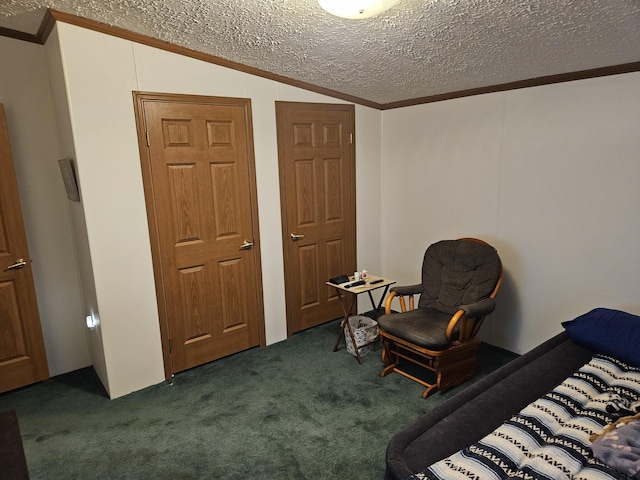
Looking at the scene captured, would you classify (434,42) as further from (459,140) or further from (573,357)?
(573,357)

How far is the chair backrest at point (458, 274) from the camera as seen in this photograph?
9.77 feet

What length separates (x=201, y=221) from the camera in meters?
3.08

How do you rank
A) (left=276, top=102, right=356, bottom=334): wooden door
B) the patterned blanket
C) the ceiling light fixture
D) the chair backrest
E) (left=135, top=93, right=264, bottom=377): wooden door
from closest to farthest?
1. the patterned blanket
2. the ceiling light fixture
3. (left=135, top=93, right=264, bottom=377): wooden door
4. the chair backrest
5. (left=276, top=102, right=356, bottom=334): wooden door

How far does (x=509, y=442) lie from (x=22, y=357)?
3214 millimetres

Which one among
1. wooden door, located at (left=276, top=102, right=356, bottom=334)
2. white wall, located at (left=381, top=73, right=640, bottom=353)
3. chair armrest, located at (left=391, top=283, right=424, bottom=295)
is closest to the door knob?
wooden door, located at (left=276, top=102, right=356, bottom=334)

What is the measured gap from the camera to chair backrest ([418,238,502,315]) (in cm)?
298

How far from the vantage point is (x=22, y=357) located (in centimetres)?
297

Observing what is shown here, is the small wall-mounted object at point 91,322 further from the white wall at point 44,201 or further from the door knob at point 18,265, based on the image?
the door knob at point 18,265

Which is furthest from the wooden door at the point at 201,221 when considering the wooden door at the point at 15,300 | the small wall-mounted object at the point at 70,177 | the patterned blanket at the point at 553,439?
the patterned blanket at the point at 553,439

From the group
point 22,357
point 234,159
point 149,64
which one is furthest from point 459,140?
point 22,357

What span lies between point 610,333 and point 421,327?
108 centimetres

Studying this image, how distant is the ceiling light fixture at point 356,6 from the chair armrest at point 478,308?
1.87 meters

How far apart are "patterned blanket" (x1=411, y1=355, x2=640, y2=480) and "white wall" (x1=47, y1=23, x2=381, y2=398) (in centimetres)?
217

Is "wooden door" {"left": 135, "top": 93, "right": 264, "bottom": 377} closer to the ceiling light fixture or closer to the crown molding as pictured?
the crown molding
